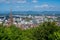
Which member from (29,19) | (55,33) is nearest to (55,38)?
(55,33)

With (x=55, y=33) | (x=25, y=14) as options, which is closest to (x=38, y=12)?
(x=25, y=14)

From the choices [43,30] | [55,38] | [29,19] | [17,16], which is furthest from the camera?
[17,16]

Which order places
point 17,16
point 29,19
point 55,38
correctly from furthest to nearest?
point 17,16
point 29,19
point 55,38

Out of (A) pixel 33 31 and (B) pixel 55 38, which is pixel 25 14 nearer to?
(A) pixel 33 31

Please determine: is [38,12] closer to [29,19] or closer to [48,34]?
[29,19]

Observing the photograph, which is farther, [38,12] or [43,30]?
[38,12]

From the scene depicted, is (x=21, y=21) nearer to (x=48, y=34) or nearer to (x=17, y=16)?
(x=17, y=16)

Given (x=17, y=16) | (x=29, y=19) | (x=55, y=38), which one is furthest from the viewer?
(x=17, y=16)

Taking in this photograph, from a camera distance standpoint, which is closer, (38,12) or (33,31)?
(33,31)
